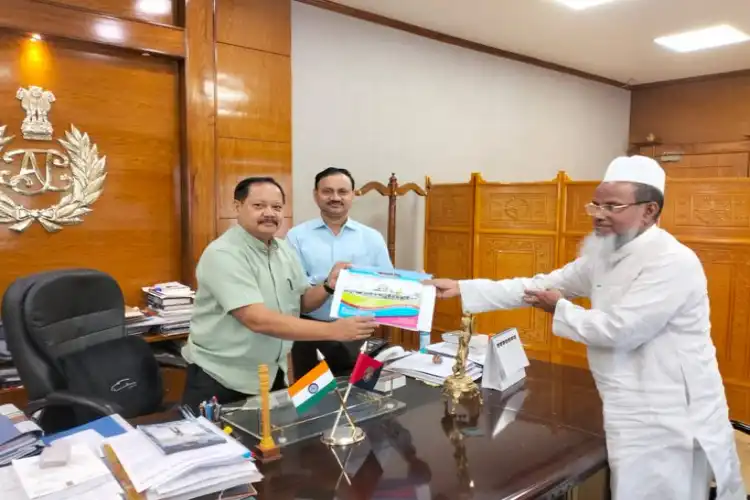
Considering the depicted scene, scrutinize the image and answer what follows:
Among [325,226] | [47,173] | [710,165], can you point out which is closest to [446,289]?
[325,226]

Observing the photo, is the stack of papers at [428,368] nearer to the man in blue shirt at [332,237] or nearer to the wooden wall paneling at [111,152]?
the man in blue shirt at [332,237]

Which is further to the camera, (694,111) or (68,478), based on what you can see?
(694,111)

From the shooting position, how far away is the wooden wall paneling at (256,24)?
11.3 ft

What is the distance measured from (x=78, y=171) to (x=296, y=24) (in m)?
1.74

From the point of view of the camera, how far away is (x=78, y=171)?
3.05m

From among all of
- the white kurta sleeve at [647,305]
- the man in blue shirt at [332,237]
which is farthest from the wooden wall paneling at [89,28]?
the white kurta sleeve at [647,305]

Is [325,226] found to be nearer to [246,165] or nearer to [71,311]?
[246,165]

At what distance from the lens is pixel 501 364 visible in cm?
208

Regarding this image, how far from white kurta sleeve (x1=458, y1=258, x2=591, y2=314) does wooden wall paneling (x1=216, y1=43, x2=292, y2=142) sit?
1865 mm

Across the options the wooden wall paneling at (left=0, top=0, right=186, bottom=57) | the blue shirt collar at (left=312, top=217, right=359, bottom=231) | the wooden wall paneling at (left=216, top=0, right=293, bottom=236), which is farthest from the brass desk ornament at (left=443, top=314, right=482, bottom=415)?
the wooden wall paneling at (left=0, top=0, right=186, bottom=57)

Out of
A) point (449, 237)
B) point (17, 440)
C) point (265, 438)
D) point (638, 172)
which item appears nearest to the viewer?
point (17, 440)

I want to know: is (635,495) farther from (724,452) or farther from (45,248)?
(45,248)

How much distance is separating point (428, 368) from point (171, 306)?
5.17 feet

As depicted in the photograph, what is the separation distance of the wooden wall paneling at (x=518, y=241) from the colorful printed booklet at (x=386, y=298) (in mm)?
2614
